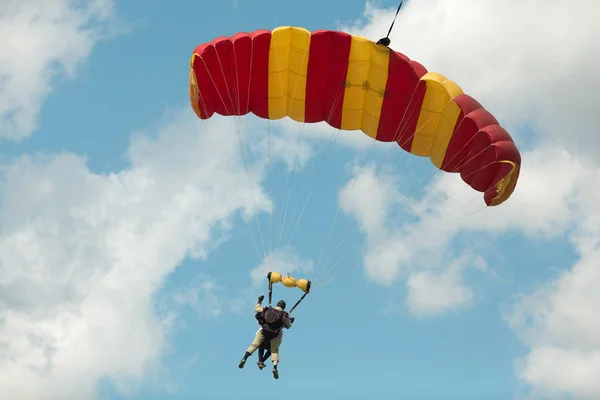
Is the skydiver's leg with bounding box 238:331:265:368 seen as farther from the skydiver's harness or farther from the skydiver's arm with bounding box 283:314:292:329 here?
the skydiver's arm with bounding box 283:314:292:329

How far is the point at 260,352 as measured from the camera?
20484mm

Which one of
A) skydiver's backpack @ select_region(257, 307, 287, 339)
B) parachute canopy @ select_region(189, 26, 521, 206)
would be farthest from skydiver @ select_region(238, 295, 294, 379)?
parachute canopy @ select_region(189, 26, 521, 206)

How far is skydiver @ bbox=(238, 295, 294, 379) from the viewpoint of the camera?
790 inches

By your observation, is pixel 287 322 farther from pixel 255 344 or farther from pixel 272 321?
Result: pixel 255 344

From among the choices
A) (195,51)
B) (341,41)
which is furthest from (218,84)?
(341,41)

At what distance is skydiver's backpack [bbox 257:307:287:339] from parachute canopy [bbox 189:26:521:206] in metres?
4.69

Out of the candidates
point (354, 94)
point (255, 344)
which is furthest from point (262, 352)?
point (354, 94)

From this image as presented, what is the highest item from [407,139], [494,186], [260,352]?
[407,139]

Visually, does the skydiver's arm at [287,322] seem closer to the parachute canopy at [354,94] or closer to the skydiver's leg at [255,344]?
the skydiver's leg at [255,344]

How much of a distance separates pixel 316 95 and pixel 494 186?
434 centimetres

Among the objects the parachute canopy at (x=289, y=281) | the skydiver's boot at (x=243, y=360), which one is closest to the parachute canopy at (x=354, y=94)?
the parachute canopy at (x=289, y=281)

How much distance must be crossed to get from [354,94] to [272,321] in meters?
5.38

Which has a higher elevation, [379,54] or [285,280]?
[379,54]

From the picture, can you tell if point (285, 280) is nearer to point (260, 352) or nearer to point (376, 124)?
point (260, 352)
